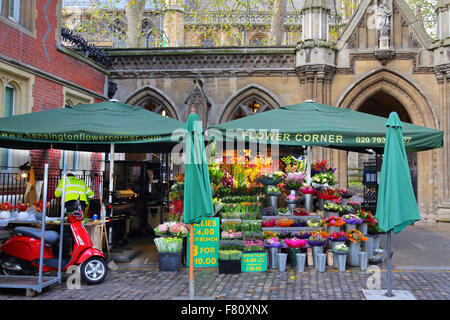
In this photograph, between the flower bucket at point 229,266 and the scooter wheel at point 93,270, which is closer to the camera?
the scooter wheel at point 93,270

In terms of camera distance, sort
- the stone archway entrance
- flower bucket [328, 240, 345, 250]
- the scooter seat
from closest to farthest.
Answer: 1. the scooter seat
2. flower bucket [328, 240, 345, 250]
3. the stone archway entrance

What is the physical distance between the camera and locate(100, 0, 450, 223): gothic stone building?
13.2m

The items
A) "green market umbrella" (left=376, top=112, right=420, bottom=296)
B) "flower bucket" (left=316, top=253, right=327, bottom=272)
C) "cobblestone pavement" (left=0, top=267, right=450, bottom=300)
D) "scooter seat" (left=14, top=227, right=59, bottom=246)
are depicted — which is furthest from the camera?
"flower bucket" (left=316, top=253, right=327, bottom=272)

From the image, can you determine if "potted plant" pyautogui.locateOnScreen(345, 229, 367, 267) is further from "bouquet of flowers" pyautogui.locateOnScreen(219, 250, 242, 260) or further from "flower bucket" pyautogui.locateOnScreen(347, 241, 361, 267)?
"bouquet of flowers" pyautogui.locateOnScreen(219, 250, 242, 260)

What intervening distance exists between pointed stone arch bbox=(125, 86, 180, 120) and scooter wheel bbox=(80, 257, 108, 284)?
8620 mm

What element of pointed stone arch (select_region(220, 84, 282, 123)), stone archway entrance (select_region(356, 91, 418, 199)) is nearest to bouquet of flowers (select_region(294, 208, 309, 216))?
pointed stone arch (select_region(220, 84, 282, 123))

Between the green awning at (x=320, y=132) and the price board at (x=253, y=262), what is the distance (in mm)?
2095

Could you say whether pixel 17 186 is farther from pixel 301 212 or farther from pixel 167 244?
pixel 301 212

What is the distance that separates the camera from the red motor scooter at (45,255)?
5.92 m

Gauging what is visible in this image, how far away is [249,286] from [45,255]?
3.18 metres

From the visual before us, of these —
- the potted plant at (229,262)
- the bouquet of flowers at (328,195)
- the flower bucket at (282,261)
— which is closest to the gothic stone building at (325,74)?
the bouquet of flowers at (328,195)

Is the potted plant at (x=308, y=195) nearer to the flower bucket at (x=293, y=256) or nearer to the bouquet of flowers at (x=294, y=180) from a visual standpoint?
the bouquet of flowers at (x=294, y=180)

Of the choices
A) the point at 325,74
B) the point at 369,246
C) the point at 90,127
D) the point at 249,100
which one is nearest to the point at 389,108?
the point at 325,74

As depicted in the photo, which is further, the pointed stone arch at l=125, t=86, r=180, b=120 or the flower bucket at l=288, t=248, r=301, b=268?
the pointed stone arch at l=125, t=86, r=180, b=120
